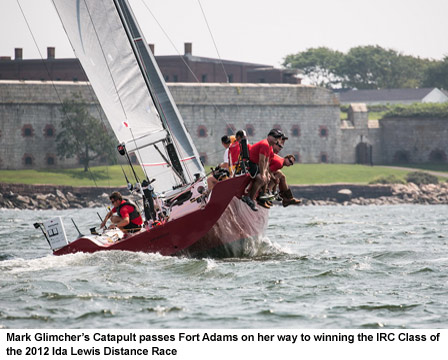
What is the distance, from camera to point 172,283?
13555 mm

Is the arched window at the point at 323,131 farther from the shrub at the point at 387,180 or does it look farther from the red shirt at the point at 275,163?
the red shirt at the point at 275,163

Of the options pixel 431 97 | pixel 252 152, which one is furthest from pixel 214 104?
pixel 252 152

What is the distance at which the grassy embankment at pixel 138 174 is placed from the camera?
180 ft

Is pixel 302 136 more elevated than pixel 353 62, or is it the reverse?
pixel 353 62

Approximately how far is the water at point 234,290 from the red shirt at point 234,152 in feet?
5.62

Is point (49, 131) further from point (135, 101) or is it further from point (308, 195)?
point (135, 101)

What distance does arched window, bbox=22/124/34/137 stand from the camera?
198 feet

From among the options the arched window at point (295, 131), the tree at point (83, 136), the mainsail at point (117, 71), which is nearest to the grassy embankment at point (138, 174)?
the tree at point (83, 136)

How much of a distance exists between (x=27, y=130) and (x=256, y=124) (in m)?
15.7

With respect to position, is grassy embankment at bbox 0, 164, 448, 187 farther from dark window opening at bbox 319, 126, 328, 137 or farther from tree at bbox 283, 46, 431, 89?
tree at bbox 283, 46, 431, 89

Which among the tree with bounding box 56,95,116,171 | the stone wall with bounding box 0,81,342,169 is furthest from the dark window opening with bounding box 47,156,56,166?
the tree with bounding box 56,95,116,171

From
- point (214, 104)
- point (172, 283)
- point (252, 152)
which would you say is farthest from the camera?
point (214, 104)
